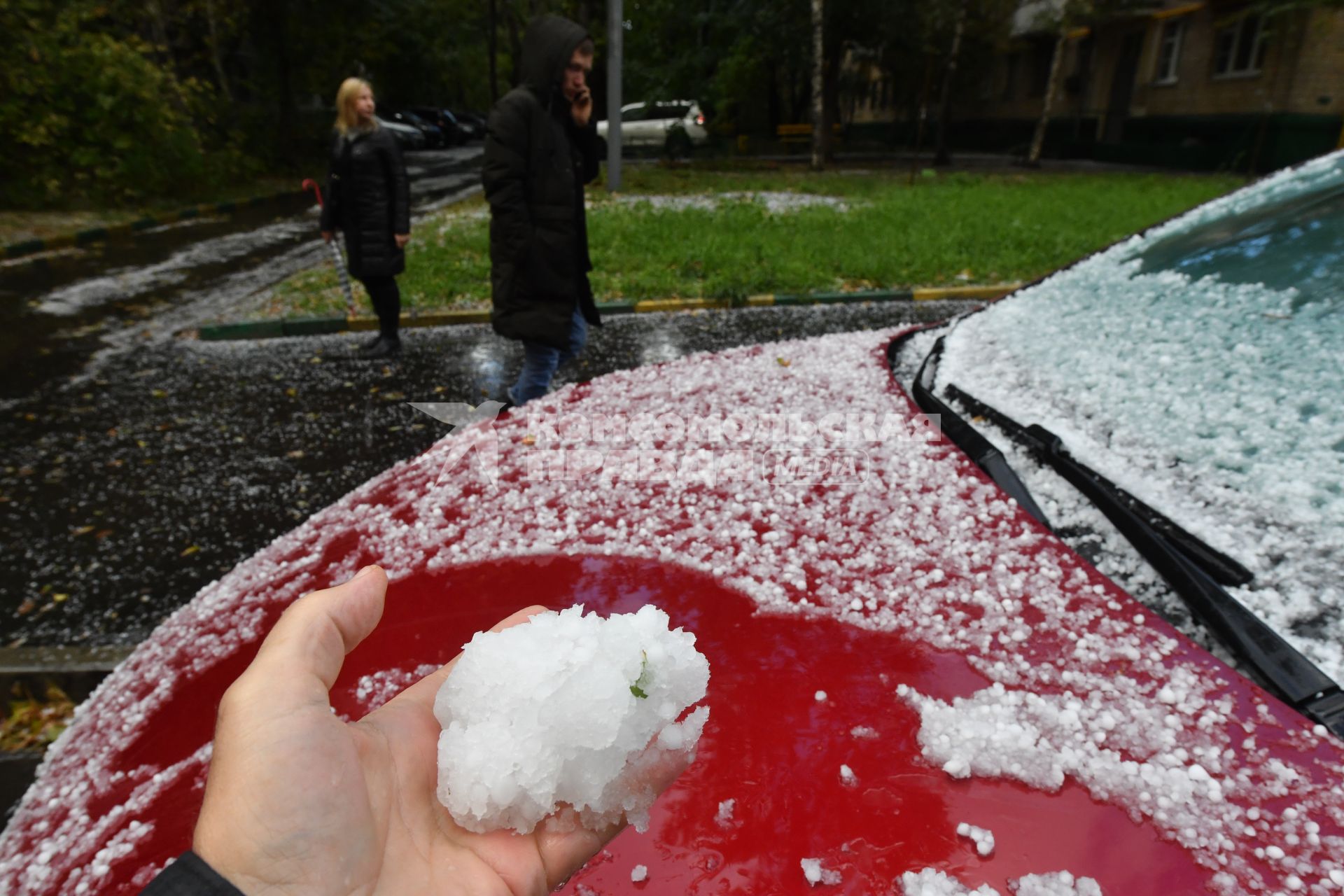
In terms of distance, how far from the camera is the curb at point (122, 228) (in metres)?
10.8

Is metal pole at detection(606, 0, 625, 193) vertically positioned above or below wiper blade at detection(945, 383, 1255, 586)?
above

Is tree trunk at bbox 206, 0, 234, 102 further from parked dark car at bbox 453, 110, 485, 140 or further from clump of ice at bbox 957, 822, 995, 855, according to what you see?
clump of ice at bbox 957, 822, 995, 855

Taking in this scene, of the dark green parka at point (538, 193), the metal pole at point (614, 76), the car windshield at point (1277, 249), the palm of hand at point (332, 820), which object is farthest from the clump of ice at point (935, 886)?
the metal pole at point (614, 76)

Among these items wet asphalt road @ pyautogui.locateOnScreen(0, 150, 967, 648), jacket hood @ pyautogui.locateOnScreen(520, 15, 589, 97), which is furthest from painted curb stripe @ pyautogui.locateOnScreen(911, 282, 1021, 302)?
jacket hood @ pyautogui.locateOnScreen(520, 15, 589, 97)

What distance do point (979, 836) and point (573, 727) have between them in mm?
523

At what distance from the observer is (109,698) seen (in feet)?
4.60

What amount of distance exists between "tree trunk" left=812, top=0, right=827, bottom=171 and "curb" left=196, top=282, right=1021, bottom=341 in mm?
11867

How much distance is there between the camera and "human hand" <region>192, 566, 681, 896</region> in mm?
911

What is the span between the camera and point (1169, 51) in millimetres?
21922

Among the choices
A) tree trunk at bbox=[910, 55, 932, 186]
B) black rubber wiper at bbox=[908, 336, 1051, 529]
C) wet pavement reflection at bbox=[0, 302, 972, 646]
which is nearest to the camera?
black rubber wiper at bbox=[908, 336, 1051, 529]

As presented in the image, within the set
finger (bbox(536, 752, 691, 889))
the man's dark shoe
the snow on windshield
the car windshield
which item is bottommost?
the man's dark shoe

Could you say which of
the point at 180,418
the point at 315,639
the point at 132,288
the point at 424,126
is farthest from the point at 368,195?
the point at 424,126

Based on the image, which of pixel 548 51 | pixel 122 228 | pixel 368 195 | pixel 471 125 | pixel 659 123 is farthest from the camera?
pixel 471 125

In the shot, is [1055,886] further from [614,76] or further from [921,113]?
[921,113]
